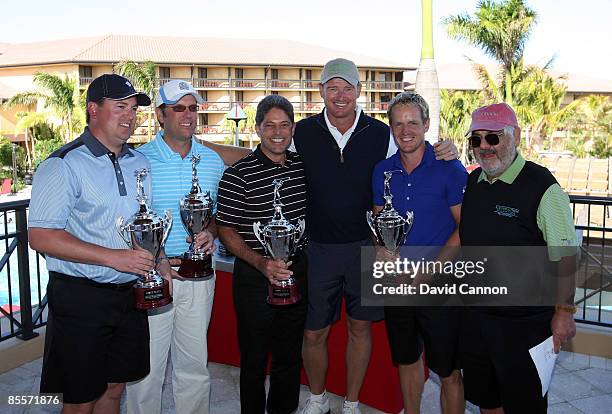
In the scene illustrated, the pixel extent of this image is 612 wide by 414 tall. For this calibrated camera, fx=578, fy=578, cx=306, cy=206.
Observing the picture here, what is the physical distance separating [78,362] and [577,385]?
10.4 ft

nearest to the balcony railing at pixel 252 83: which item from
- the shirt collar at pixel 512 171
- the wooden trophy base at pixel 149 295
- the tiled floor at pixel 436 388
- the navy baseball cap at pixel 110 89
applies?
the tiled floor at pixel 436 388

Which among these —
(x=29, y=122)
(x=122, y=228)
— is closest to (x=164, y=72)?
(x=29, y=122)

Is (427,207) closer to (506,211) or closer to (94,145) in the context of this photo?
(506,211)

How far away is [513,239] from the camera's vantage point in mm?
2398

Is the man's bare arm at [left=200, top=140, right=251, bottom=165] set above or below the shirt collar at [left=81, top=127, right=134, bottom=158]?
below

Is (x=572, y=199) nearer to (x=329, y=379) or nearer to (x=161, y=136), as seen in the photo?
(x=329, y=379)

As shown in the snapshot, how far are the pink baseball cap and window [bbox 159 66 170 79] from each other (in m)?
44.8

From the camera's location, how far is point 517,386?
2486 millimetres

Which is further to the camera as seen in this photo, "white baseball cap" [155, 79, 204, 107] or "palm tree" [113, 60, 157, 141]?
"palm tree" [113, 60, 157, 141]

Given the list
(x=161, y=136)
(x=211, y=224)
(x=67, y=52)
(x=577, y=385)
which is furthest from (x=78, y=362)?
(x=67, y=52)

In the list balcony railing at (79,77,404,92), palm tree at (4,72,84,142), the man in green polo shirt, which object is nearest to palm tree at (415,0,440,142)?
the man in green polo shirt

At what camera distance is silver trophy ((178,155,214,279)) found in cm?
275

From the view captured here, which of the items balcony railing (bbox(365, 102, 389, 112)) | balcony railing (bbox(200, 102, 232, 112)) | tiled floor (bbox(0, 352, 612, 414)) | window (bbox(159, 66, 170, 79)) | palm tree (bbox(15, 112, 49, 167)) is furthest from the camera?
balcony railing (bbox(365, 102, 389, 112))

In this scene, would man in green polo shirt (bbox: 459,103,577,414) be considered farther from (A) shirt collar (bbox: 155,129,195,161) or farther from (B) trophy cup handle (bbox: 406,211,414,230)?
(A) shirt collar (bbox: 155,129,195,161)
